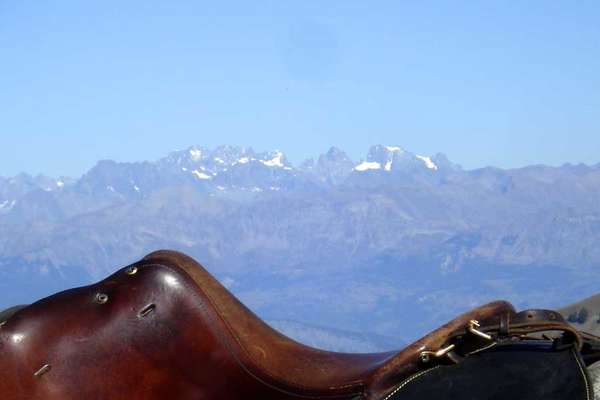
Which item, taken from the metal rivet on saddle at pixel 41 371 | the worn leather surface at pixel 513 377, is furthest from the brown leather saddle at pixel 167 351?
the worn leather surface at pixel 513 377

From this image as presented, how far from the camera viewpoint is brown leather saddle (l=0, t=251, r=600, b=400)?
3.01 metres

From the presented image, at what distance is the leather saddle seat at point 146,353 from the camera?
3.15 metres

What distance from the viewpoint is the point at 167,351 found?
323 centimetres

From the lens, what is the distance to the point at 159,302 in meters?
3.32

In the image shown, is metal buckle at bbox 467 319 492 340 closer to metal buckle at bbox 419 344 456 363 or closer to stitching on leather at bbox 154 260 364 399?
metal buckle at bbox 419 344 456 363

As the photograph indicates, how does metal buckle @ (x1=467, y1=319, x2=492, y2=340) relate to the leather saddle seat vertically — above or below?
above

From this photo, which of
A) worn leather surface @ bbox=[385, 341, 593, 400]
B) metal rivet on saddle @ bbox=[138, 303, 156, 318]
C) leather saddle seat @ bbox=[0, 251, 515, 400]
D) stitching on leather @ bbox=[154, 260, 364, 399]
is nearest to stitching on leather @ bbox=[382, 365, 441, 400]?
worn leather surface @ bbox=[385, 341, 593, 400]

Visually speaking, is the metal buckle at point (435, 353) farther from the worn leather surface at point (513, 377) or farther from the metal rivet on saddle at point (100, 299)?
the metal rivet on saddle at point (100, 299)

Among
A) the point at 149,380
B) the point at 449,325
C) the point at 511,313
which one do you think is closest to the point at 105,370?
the point at 149,380

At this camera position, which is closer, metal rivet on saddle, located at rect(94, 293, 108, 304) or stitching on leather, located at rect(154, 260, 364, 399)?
stitching on leather, located at rect(154, 260, 364, 399)

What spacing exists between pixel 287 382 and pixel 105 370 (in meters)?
0.66

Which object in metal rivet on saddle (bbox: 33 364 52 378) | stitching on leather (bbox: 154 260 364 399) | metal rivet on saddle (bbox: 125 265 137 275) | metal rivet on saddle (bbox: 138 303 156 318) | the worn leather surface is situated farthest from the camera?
metal rivet on saddle (bbox: 125 265 137 275)

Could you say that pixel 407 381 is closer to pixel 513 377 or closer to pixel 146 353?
pixel 513 377

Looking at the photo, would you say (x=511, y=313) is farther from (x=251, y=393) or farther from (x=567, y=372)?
(x=251, y=393)
